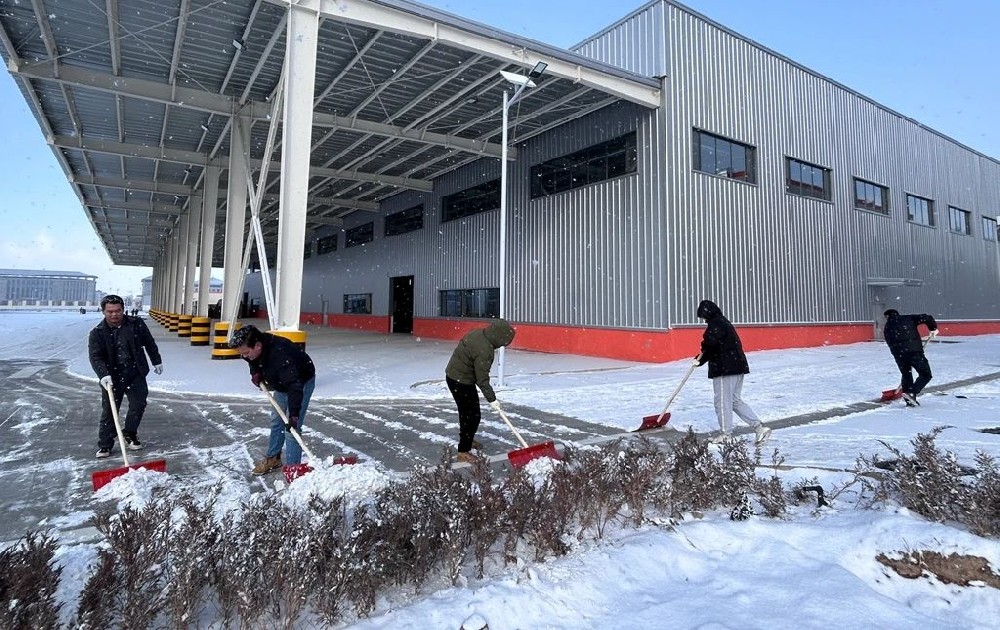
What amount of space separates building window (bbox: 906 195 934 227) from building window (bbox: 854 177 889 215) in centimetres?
209

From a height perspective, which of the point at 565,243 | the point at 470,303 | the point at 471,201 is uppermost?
the point at 471,201

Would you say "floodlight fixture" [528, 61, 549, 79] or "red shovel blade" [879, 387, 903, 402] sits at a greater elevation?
"floodlight fixture" [528, 61, 549, 79]

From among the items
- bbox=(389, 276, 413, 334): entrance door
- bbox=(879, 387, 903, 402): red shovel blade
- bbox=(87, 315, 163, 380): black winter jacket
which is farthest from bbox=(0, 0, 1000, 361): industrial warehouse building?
bbox=(879, 387, 903, 402): red shovel blade

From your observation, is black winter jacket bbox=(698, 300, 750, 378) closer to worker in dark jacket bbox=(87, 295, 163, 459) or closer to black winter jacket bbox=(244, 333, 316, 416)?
black winter jacket bbox=(244, 333, 316, 416)

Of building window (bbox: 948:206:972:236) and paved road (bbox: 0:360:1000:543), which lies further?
building window (bbox: 948:206:972:236)

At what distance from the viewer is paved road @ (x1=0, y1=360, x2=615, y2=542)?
4.38m

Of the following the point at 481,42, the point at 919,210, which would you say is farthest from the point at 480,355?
the point at 919,210

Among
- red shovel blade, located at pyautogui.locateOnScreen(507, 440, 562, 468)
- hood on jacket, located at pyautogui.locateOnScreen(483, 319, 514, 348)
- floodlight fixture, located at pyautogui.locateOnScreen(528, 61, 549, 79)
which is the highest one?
floodlight fixture, located at pyautogui.locateOnScreen(528, 61, 549, 79)

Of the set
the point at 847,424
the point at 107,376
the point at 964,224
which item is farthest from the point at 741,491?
the point at 964,224

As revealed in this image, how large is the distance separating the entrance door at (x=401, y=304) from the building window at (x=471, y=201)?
19.1ft

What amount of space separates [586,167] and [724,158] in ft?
14.8

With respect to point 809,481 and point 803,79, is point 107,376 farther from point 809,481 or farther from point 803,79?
point 803,79

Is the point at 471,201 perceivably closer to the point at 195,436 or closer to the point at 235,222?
the point at 235,222

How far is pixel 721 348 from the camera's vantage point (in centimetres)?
582
